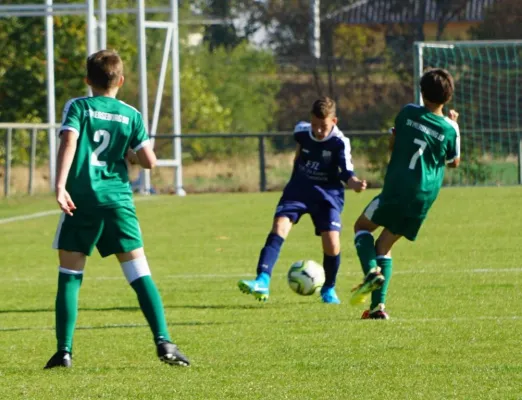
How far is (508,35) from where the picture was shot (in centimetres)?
3959

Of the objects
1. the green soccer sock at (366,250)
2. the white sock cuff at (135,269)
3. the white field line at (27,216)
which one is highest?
the white sock cuff at (135,269)

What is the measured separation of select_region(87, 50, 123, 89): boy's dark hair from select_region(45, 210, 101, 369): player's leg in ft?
2.15

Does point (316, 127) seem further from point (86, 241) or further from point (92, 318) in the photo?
point (86, 241)

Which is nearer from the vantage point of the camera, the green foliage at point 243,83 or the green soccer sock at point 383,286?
the green soccer sock at point 383,286

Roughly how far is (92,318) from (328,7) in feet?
136

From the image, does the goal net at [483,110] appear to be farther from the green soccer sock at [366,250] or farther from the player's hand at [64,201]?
the player's hand at [64,201]

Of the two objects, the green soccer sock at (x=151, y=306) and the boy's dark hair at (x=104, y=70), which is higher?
the boy's dark hair at (x=104, y=70)

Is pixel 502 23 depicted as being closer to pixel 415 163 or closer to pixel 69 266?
pixel 415 163

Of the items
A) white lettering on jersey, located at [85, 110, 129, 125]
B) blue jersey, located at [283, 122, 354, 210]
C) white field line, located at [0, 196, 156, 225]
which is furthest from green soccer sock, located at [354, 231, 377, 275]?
white field line, located at [0, 196, 156, 225]

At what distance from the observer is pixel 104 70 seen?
21.7 feet

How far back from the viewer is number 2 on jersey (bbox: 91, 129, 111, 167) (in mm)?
6625

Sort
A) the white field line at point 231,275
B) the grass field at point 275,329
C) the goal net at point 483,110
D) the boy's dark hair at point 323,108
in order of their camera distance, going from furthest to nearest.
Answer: the goal net at point 483,110, the white field line at point 231,275, the boy's dark hair at point 323,108, the grass field at point 275,329

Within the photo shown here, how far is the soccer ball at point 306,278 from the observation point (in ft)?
31.7

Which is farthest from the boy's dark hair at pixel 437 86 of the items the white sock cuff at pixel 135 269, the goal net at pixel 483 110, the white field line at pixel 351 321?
the goal net at pixel 483 110
